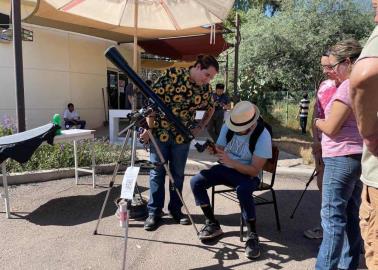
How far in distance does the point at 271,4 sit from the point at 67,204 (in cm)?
3030

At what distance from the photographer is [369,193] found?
1.95 m

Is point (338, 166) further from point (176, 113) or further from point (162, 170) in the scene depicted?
point (162, 170)

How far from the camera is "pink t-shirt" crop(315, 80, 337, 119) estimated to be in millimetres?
3600

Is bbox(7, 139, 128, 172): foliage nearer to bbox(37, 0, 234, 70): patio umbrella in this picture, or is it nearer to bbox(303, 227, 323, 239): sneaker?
bbox(37, 0, 234, 70): patio umbrella

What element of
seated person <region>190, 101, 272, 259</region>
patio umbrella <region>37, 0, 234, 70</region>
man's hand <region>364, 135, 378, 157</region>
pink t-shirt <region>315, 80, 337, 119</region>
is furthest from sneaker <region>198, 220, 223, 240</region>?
patio umbrella <region>37, 0, 234, 70</region>

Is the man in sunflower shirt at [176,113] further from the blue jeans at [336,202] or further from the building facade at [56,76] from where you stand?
the building facade at [56,76]

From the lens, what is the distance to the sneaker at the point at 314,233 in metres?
4.07

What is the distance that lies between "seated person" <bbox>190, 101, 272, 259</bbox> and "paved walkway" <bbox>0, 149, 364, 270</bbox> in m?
0.19

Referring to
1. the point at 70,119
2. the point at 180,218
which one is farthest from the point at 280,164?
the point at 70,119

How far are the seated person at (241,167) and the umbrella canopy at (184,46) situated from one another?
7.19m

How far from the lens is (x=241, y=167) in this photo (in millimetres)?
3760

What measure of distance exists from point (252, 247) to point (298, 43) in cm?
1506

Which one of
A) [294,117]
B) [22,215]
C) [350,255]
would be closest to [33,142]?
[22,215]

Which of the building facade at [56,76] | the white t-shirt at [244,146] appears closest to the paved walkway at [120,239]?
the white t-shirt at [244,146]
